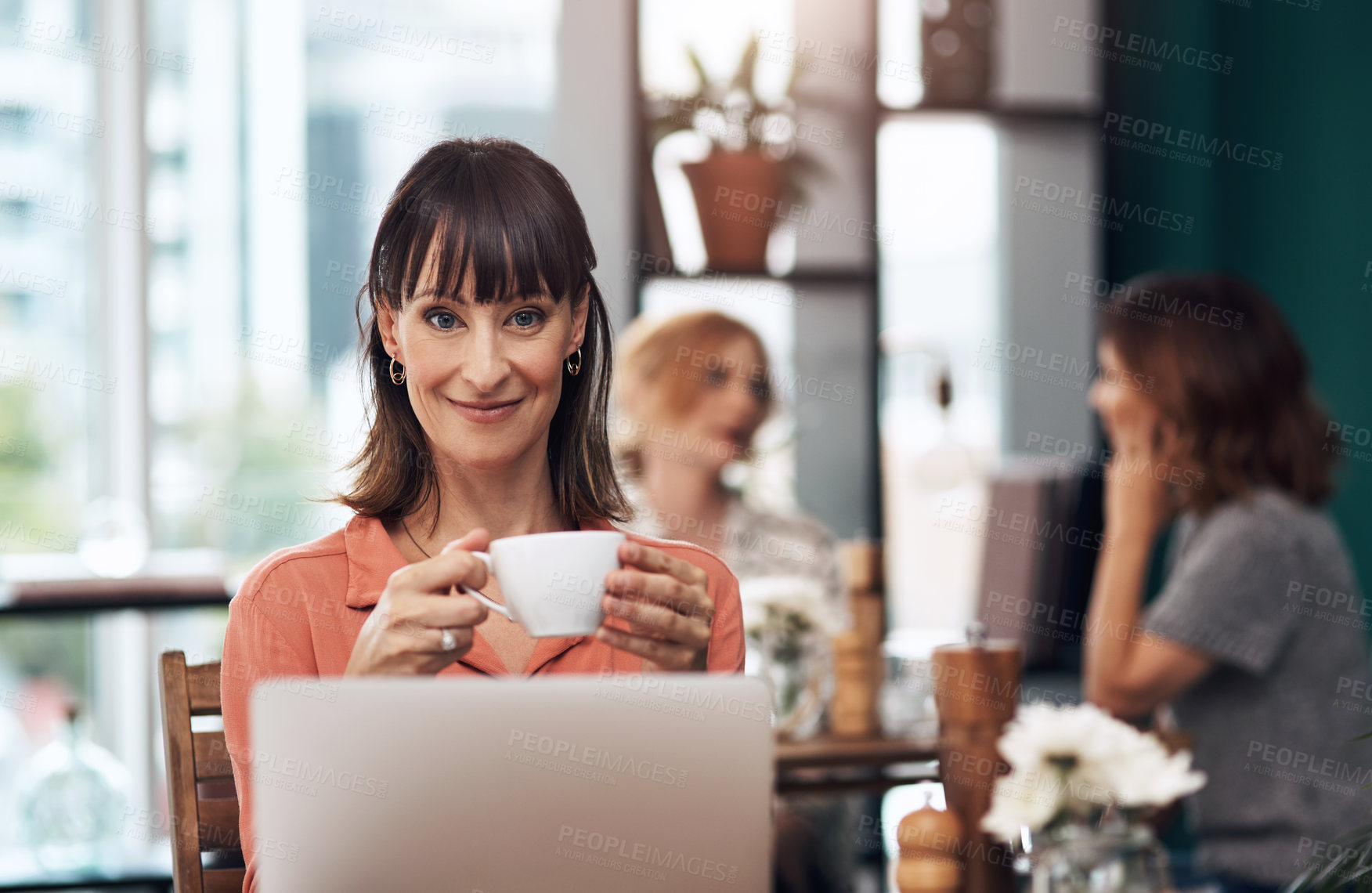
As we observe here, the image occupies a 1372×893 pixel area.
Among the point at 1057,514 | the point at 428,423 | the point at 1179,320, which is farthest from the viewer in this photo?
the point at 1057,514

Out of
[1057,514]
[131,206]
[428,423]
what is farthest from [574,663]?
[131,206]

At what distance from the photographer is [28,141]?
3.39m

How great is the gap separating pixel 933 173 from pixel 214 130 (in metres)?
1.89

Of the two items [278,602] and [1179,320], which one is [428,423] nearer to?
[278,602]

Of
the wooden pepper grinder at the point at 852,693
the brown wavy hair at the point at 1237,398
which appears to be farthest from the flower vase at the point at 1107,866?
the brown wavy hair at the point at 1237,398

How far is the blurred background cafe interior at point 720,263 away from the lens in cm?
307

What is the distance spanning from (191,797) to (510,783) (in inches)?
23.9

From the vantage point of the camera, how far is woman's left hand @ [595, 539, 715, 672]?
107 cm

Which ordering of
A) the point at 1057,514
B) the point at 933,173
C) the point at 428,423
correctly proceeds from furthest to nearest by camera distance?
1. the point at 933,173
2. the point at 1057,514
3. the point at 428,423

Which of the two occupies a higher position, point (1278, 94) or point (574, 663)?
point (1278, 94)

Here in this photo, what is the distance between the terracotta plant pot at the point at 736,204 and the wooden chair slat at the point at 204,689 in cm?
199

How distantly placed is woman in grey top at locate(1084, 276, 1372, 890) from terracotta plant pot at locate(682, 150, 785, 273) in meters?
0.92

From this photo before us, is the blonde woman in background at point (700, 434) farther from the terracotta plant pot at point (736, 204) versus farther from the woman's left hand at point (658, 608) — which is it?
the woman's left hand at point (658, 608)

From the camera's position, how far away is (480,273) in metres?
1.23
